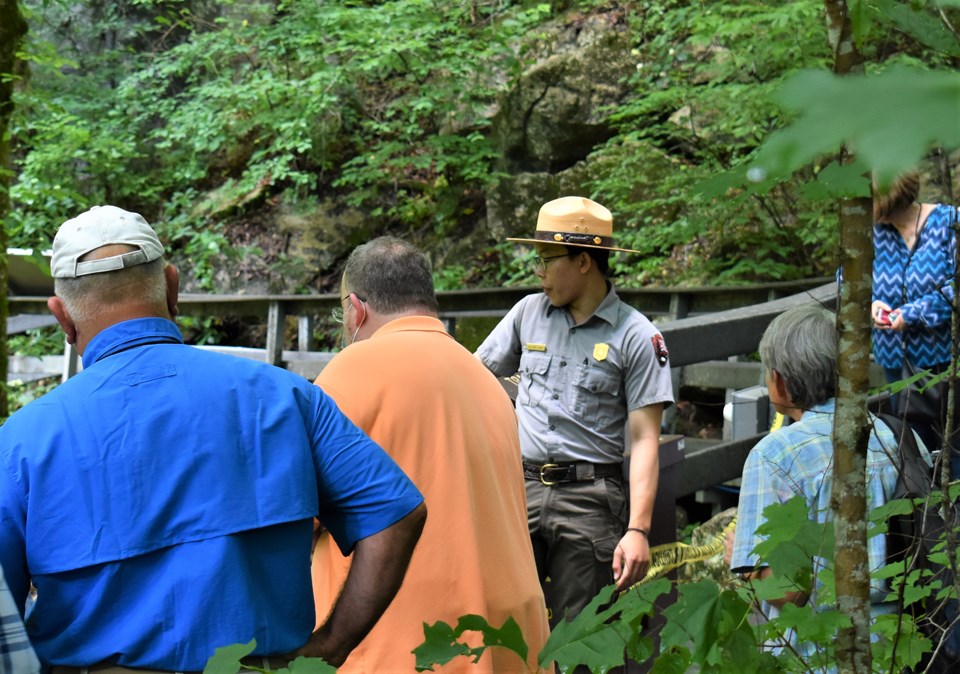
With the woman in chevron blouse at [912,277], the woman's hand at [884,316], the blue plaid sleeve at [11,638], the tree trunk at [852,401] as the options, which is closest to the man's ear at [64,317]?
the blue plaid sleeve at [11,638]

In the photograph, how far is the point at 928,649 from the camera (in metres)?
2.03

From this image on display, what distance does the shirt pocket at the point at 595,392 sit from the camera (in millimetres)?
3875

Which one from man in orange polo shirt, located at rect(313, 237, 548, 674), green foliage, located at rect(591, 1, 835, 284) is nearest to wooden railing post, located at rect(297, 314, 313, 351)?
green foliage, located at rect(591, 1, 835, 284)

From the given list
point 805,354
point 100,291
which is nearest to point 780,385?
point 805,354

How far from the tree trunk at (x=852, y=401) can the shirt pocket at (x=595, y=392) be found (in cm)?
220

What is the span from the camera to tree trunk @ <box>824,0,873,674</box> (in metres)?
1.64

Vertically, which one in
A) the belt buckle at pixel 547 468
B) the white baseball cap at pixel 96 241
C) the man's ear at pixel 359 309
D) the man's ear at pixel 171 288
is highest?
the white baseball cap at pixel 96 241

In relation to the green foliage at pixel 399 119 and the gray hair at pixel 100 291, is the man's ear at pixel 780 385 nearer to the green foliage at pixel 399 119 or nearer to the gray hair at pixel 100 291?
the gray hair at pixel 100 291

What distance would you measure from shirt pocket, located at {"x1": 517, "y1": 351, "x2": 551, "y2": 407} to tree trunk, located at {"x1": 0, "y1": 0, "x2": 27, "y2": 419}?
2946mm

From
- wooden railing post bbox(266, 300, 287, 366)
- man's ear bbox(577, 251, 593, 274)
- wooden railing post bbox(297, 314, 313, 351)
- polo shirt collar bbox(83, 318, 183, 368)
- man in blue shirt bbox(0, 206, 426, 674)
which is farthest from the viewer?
wooden railing post bbox(297, 314, 313, 351)

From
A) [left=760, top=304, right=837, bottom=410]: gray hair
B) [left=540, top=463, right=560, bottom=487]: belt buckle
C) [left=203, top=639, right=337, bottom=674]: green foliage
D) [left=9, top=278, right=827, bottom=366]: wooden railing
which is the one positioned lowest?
[left=540, top=463, right=560, bottom=487]: belt buckle

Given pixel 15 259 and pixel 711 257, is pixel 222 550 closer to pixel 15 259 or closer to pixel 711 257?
pixel 15 259

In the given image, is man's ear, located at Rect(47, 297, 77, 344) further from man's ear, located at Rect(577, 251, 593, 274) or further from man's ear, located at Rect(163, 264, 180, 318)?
man's ear, located at Rect(577, 251, 593, 274)

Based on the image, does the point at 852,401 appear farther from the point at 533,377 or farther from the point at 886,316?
the point at 886,316
